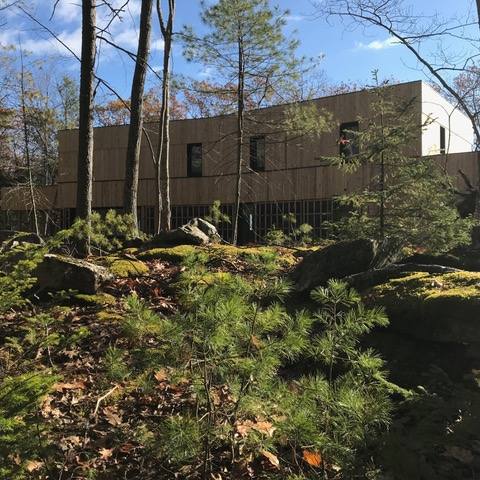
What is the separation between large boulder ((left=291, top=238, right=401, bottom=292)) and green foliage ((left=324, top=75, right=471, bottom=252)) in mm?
1552

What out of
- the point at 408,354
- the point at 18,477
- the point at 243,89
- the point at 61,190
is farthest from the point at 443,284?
the point at 61,190

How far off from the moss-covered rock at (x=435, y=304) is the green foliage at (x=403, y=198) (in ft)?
7.55

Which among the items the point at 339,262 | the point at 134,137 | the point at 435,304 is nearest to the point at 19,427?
the point at 435,304

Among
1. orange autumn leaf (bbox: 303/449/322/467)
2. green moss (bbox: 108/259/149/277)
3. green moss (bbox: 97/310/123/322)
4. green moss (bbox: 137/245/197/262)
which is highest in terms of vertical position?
green moss (bbox: 137/245/197/262)

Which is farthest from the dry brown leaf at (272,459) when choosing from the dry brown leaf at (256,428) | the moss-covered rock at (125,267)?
the moss-covered rock at (125,267)

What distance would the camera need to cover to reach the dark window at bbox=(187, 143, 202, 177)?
23.4 meters

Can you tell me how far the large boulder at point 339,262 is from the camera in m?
5.77

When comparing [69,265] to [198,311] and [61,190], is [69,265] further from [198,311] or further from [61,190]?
[61,190]

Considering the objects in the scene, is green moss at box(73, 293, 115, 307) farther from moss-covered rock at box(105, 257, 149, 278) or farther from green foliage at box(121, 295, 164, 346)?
green foliage at box(121, 295, 164, 346)

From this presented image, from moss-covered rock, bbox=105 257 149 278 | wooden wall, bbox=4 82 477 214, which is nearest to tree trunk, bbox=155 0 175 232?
wooden wall, bbox=4 82 477 214

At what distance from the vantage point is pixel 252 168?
22.0 m

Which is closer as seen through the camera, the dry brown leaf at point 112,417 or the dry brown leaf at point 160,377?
the dry brown leaf at point 112,417

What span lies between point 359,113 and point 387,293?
1527cm

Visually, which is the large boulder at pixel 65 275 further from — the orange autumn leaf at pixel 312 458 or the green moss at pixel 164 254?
the orange autumn leaf at pixel 312 458
